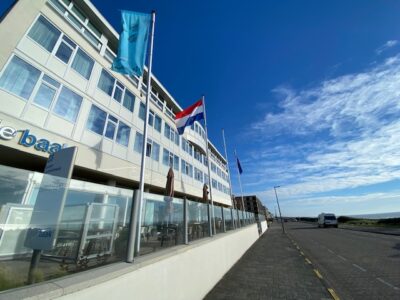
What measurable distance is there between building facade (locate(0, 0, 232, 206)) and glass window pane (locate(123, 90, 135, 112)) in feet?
0.26

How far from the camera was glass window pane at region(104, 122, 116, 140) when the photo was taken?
1403 cm

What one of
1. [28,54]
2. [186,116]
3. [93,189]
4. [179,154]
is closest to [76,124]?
[28,54]

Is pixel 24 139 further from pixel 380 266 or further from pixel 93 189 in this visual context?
pixel 380 266

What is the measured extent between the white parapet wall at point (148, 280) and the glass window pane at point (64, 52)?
12196 millimetres

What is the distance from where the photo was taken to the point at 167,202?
514cm

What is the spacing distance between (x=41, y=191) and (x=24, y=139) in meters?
8.94

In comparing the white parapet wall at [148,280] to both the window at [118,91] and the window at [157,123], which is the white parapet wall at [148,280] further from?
the window at [157,123]

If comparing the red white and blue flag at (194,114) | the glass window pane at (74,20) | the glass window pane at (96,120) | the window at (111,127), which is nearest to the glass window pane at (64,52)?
the glass window pane at (74,20)

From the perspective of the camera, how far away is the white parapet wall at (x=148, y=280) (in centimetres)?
206

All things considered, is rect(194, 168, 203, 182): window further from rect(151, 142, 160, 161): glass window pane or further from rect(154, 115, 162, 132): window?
rect(154, 115, 162, 132): window

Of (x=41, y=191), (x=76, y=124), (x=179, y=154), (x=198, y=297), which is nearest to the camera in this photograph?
(x=41, y=191)

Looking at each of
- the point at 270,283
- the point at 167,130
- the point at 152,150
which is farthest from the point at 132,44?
the point at 167,130

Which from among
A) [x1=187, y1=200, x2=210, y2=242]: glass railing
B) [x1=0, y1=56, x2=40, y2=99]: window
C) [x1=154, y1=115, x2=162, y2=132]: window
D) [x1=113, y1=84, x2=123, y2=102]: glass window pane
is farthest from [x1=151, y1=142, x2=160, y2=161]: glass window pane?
[x1=187, y1=200, x2=210, y2=242]: glass railing

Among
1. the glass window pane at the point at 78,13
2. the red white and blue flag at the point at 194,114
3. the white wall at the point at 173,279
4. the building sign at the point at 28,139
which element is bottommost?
the white wall at the point at 173,279
